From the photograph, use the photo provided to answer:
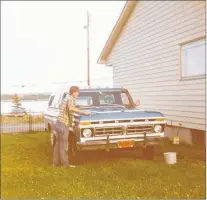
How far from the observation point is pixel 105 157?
9555 mm

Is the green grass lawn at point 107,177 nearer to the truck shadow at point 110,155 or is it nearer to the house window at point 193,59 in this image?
the truck shadow at point 110,155

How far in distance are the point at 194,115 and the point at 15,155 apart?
5.33 m

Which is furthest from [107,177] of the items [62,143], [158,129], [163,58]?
[163,58]

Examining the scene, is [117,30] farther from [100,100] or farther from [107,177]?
[107,177]

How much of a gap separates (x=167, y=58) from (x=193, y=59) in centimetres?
167

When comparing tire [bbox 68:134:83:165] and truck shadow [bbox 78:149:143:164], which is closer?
tire [bbox 68:134:83:165]

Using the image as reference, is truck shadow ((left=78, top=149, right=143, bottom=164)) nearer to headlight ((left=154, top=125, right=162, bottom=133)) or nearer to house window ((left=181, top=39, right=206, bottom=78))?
headlight ((left=154, top=125, right=162, bottom=133))

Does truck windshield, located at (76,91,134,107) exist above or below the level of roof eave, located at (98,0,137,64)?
below

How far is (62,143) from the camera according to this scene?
8.12 metres

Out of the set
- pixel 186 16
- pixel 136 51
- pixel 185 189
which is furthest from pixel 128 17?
pixel 185 189

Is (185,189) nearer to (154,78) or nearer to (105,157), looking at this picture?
(105,157)

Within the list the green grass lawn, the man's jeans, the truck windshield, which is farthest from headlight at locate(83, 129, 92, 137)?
the truck windshield

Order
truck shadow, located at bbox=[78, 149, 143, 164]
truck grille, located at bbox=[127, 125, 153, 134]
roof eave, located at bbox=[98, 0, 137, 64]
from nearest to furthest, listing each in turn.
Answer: truck grille, located at bbox=[127, 125, 153, 134] < truck shadow, located at bbox=[78, 149, 143, 164] < roof eave, located at bbox=[98, 0, 137, 64]

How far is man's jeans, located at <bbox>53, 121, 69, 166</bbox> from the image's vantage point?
26.3 ft
